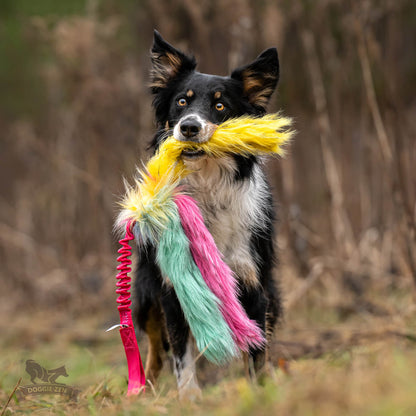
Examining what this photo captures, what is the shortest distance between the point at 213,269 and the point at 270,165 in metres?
3.04

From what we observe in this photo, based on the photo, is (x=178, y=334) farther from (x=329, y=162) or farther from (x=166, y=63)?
(x=329, y=162)

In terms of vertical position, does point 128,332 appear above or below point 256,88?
below

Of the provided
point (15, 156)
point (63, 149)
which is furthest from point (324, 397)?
point (15, 156)

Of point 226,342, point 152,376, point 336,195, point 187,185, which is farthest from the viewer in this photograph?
point 336,195

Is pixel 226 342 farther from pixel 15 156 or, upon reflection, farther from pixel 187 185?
pixel 15 156

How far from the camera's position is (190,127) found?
2.72 m

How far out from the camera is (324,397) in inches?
70.1

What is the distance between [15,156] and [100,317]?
3939 millimetres

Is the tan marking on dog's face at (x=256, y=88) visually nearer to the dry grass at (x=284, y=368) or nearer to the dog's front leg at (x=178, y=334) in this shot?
the dog's front leg at (x=178, y=334)

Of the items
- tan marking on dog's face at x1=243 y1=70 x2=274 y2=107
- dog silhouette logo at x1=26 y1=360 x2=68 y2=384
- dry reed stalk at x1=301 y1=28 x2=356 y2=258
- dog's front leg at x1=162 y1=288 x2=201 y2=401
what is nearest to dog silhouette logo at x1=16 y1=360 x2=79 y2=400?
dog silhouette logo at x1=26 y1=360 x2=68 y2=384

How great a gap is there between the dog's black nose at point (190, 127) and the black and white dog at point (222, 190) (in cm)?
3

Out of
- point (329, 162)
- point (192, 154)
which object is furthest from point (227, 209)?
point (329, 162)

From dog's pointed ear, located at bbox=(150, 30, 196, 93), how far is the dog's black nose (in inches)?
27.1

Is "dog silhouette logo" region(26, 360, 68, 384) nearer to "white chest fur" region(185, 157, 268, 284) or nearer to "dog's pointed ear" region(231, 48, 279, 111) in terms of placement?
"white chest fur" region(185, 157, 268, 284)
